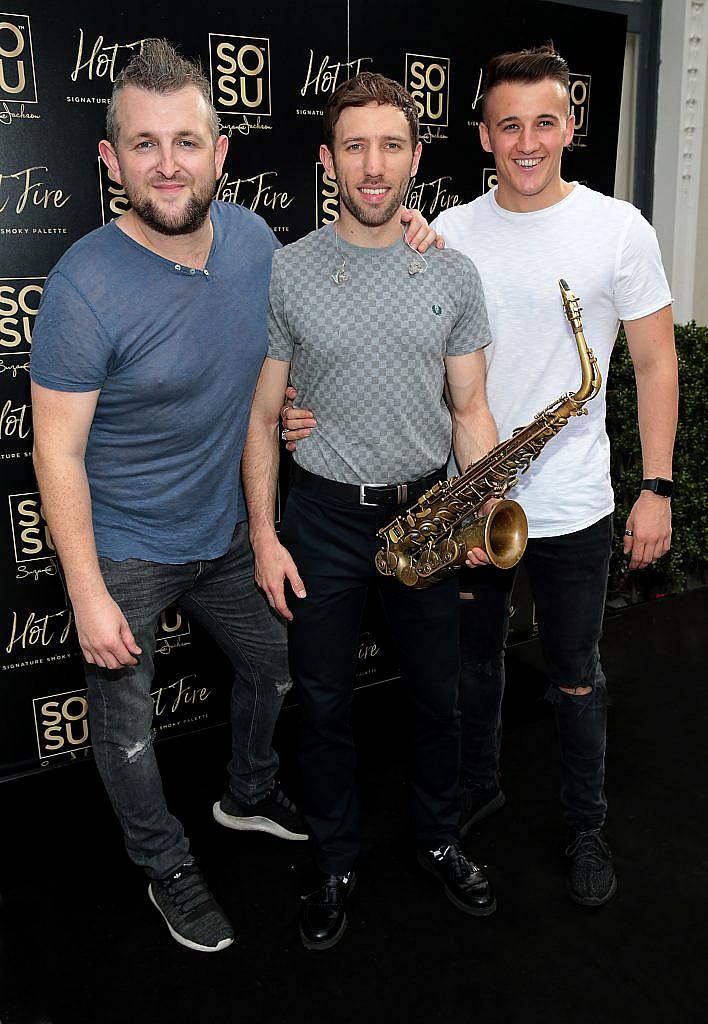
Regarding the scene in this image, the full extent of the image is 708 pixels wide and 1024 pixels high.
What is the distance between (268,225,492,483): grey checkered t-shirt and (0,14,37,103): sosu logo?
1407mm

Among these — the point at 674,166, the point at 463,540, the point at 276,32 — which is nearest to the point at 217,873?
the point at 463,540

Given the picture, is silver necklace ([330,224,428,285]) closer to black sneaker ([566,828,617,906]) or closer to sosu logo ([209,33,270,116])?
sosu logo ([209,33,270,116])

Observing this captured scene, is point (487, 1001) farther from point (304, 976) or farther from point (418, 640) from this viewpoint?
point (418, 640)

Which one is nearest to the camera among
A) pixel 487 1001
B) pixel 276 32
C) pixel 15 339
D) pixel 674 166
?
pixel 487 1001

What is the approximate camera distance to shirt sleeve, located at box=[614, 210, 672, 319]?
8.86ft

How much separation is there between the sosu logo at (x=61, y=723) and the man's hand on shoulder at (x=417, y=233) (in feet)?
7.91

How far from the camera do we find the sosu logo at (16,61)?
3207 millimetres

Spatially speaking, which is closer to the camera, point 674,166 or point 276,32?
point 276,32

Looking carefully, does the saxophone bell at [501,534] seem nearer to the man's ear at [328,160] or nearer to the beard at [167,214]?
the man's ear at [328,160]

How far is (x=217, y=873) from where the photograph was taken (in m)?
3.22

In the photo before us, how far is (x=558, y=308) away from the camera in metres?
2.71

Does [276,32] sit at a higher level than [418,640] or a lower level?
higher

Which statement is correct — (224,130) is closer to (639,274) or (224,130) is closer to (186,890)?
(639,274)

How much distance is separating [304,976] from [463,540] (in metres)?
1.44
